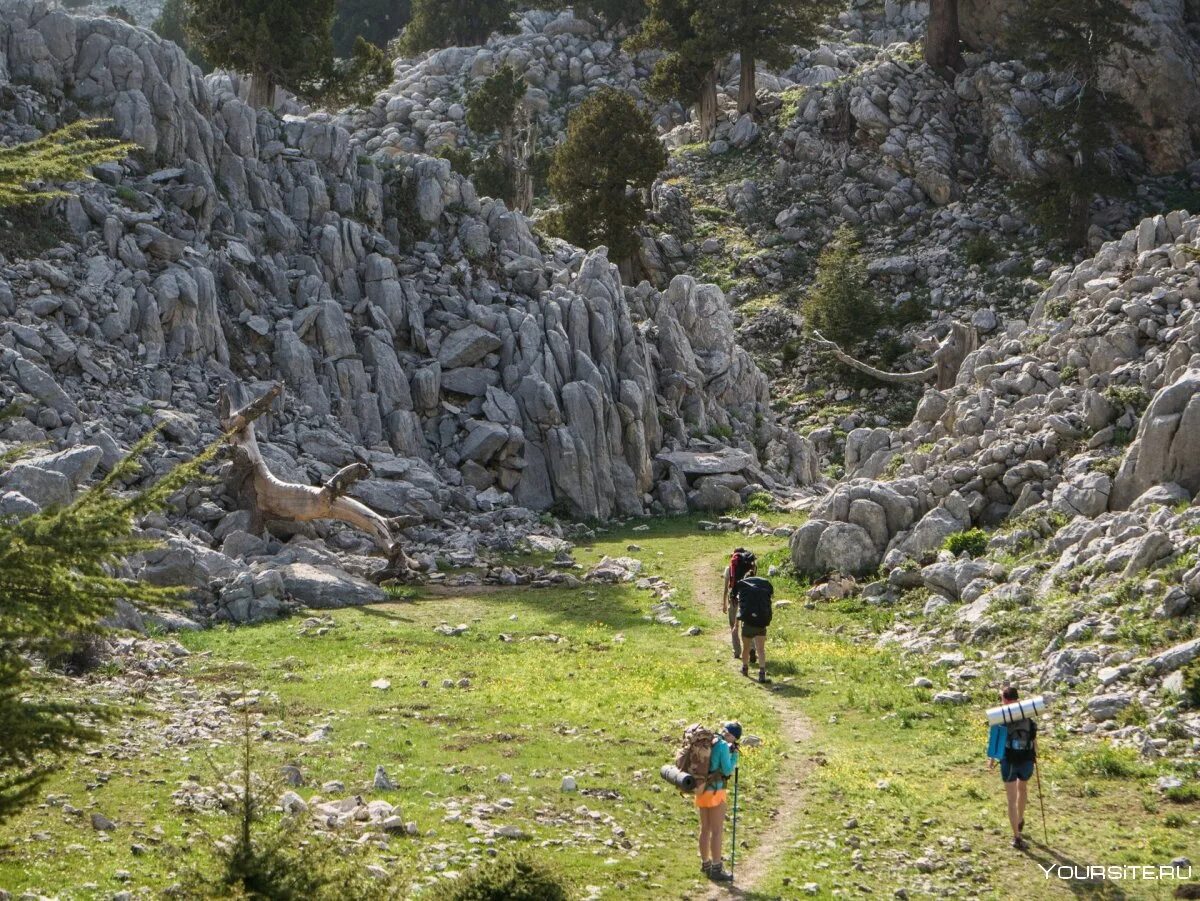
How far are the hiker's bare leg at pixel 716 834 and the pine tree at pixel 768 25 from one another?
8286 cm

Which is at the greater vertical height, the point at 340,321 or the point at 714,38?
the point at 714,38

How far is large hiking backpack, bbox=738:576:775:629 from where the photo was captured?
28031 millimetres

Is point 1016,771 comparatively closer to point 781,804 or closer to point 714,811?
point 781,804

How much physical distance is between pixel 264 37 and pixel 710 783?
204 ft

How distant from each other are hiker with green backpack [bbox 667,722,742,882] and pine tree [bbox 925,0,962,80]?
79721 millimetres

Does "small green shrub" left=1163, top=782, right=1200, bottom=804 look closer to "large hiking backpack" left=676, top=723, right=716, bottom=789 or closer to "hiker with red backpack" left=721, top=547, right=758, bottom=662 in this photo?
"large hiking backpack" left=676, top=723, right=716, bottom=789

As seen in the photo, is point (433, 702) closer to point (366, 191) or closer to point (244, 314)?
point (244, 314)

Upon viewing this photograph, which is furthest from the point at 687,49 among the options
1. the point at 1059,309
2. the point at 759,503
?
the point at 1059,309

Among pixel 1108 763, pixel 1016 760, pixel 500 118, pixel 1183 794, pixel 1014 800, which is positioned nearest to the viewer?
pixel 1014 800

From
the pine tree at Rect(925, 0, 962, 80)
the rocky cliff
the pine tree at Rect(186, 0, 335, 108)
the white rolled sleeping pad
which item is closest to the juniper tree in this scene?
the pine tree at Rect(186, 0, 335, 108)

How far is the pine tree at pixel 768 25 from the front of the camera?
3629 inches

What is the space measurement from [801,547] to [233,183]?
1256 inches

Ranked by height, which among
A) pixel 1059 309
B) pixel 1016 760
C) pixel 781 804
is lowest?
pixel 781 804

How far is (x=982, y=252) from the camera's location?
252 feet
